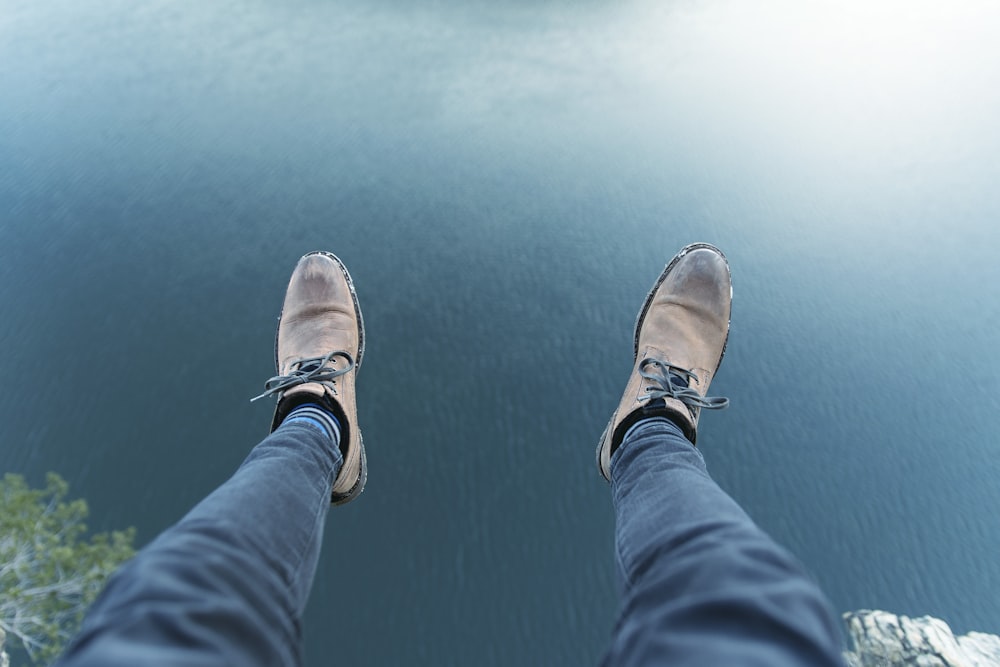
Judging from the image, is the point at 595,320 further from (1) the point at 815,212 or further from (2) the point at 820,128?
(2) the point at 820,128

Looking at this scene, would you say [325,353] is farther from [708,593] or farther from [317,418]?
[708,593]

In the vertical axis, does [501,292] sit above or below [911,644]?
above

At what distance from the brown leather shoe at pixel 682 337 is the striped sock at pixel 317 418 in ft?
1.94

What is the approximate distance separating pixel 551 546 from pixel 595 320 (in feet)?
3.34

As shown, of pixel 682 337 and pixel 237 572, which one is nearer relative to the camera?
pixel 237 572

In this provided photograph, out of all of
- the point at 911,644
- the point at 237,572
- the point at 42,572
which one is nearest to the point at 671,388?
the point at 237,572

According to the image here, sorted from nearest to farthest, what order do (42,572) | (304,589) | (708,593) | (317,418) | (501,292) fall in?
(708,593) → (304,589) → (317,418) → (42,572) → (501,292)

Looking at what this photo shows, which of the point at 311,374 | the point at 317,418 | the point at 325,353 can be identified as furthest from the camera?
the point at 325,353

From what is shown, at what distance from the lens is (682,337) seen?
1593 millimetres

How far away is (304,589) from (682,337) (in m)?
1.19

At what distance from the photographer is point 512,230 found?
2955mm

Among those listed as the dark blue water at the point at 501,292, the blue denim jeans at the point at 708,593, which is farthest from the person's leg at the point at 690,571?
the dark blue water at the point at 501,292

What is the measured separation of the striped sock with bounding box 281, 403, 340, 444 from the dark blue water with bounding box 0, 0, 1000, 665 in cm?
106

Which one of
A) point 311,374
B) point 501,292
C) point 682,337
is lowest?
point 311,374
